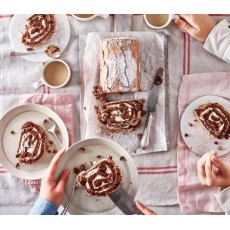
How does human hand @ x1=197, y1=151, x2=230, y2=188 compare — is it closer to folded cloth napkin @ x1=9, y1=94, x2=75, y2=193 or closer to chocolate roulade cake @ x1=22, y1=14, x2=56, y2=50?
folded cloth napkin @ x1=9, y1=94, x2=75, y2=193

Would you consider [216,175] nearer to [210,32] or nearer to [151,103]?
[151,103]

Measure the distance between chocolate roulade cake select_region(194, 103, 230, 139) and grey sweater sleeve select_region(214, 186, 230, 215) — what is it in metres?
0.16

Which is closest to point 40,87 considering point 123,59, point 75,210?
point 123,59

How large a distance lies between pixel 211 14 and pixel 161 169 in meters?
0.49

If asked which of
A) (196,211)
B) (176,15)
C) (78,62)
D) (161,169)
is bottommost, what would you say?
(196,211)

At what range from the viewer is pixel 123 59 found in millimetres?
1409

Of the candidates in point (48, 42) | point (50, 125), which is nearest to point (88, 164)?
point (50, 125)

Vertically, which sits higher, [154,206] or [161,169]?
[161,169]

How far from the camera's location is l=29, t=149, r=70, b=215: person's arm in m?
1.35

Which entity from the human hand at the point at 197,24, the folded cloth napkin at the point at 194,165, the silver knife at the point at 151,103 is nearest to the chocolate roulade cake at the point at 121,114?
the silver knife at the point at 151,103

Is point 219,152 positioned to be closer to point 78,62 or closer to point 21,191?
point 78,62

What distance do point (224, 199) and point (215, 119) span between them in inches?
9.3

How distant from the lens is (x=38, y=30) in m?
1.47
